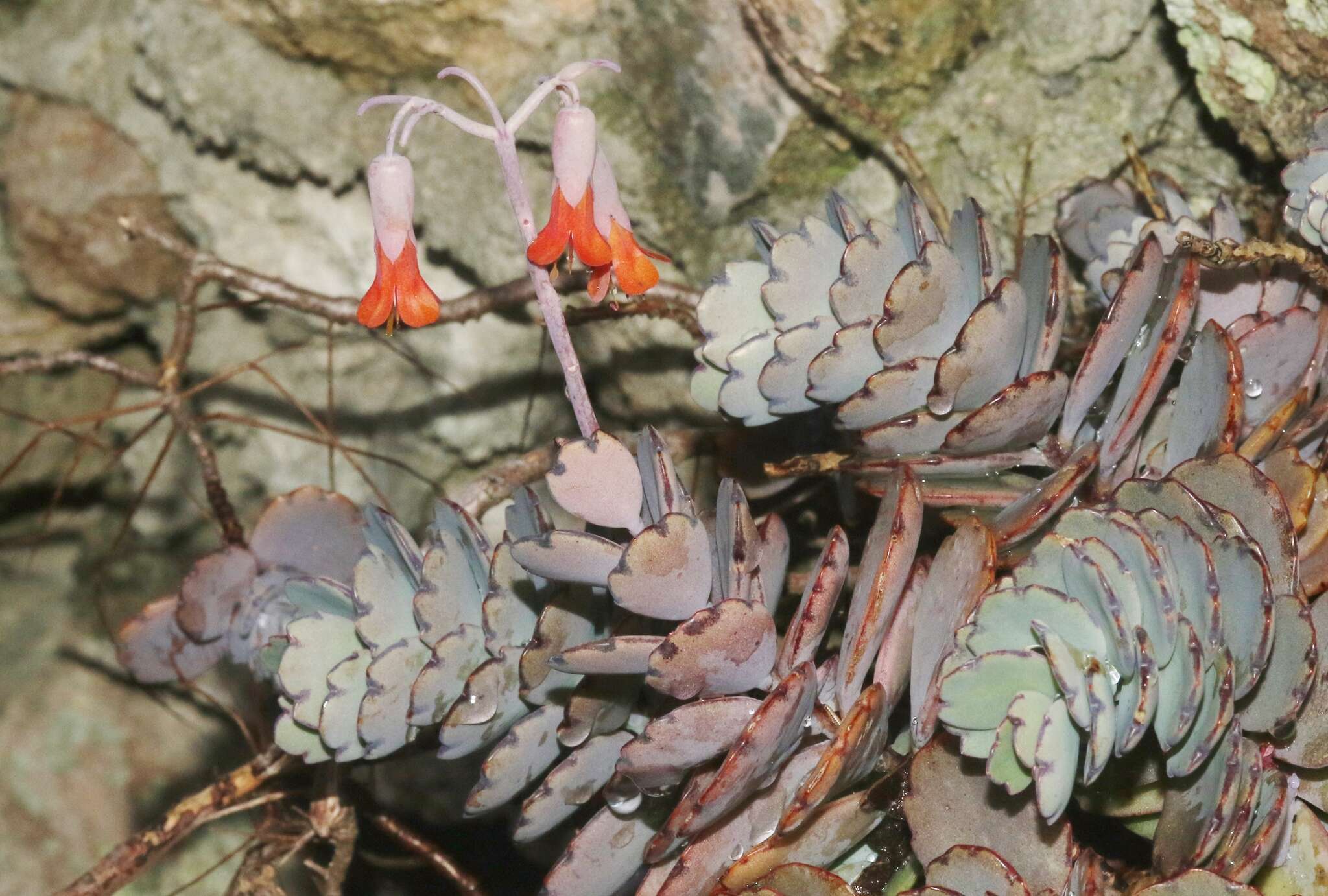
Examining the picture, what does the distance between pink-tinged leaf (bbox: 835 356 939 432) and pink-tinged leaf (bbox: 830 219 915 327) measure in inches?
1.7

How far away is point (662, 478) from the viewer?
77cm

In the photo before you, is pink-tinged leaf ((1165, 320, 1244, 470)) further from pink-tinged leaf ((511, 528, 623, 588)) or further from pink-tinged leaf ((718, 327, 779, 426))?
pink-tinged leaf ((511, 528, 623, 588))

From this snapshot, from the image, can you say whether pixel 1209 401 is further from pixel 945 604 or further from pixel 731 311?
pixel 731 311

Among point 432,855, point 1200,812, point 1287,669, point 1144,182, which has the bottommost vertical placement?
point 432,855

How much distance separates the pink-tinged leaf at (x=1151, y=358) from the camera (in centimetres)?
81

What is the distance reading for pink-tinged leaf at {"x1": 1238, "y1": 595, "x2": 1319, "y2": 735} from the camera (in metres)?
0.72

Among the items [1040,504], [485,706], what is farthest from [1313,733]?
[485,706]

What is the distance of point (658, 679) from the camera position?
73cm

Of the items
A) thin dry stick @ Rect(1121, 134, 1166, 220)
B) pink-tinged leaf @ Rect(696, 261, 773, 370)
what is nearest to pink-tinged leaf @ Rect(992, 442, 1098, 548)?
pink-tinged leaf @ Rect(696, 261, 773, 370)

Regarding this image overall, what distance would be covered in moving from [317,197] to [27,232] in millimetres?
458

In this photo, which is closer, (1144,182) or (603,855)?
(603,855)

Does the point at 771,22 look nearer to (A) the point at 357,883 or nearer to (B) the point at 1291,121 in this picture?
(B) the point at 1291,121

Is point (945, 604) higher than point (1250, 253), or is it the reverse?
point (1250, 253)

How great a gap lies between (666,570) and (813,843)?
22 centimetres
